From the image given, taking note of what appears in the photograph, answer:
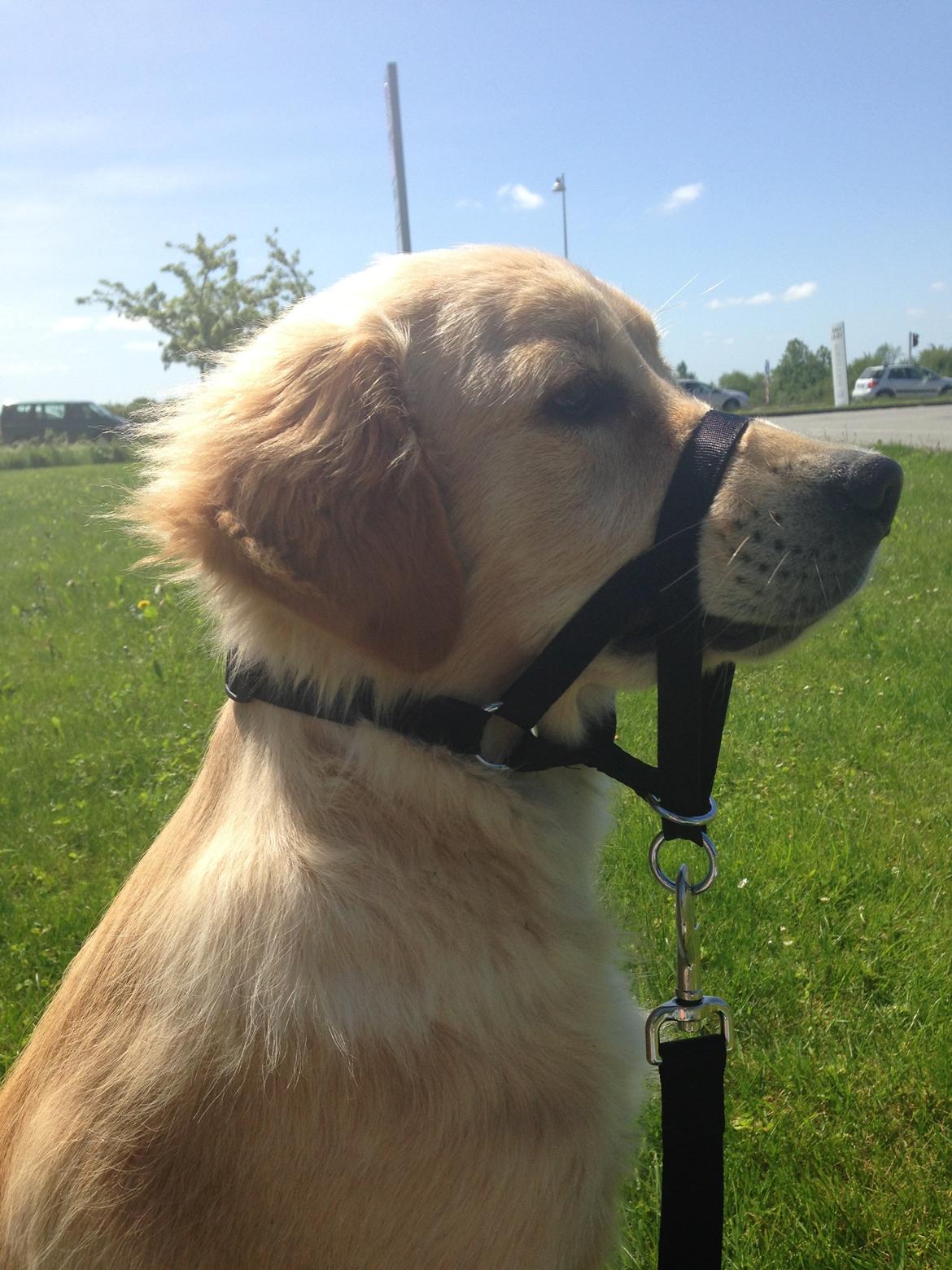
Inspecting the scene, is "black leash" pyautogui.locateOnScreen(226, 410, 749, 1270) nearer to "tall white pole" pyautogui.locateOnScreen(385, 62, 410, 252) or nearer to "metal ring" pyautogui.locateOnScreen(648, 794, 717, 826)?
"metal ring" pyautogui.locateOnScreen(648, 794, 717, 826)

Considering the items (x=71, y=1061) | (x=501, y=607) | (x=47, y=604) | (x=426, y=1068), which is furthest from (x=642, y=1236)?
(x=47, y=604)

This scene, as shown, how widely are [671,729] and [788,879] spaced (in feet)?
6.63

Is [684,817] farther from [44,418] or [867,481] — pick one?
[44,418]

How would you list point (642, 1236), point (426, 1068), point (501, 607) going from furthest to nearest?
point (642, 1236) < point (501, 607) < point (426, 1068)

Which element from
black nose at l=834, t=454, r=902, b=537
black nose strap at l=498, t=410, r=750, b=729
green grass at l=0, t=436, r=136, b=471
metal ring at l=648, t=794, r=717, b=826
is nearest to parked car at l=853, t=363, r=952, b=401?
green grass at l=0, t=436, r=136, b=471

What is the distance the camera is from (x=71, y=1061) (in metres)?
1.79

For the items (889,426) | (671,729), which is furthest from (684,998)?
(889,426)

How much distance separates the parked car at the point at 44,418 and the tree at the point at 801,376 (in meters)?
32.5

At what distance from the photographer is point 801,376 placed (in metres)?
49.6

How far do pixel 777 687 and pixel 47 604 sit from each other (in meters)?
7.00

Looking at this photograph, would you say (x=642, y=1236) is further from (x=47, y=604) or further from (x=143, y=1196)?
(x=47, y=604)

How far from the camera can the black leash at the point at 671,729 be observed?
1.75 metres

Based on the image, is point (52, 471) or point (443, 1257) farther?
point (52, 471)

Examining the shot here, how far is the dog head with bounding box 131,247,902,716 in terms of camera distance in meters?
1.76
